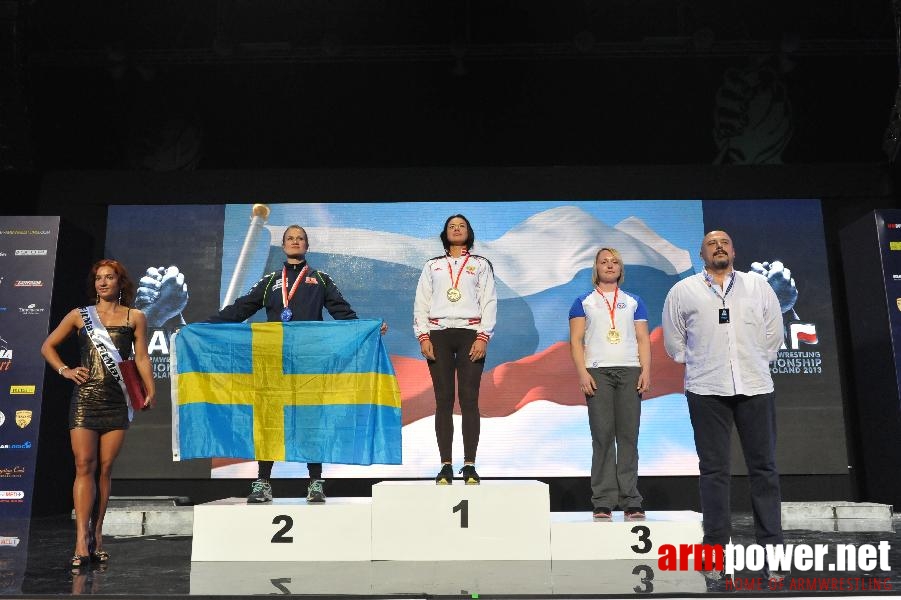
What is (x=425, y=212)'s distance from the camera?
654cm

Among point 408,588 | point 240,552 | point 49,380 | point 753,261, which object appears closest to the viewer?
point 408,588

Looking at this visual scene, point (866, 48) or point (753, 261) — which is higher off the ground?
point (866, 48)

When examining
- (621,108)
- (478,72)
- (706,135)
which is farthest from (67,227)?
(706,135)

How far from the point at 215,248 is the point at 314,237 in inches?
33.7

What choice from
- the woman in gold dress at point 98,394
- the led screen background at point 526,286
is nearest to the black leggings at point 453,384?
the woman in gold dress at point 98,394

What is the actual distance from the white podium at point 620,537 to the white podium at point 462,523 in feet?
0.29

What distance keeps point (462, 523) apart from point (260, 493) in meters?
1.06

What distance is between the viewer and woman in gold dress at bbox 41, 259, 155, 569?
135 inches

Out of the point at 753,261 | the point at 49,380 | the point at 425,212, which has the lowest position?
the point at 49,380

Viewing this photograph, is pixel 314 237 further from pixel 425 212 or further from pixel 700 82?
pixel 700 82

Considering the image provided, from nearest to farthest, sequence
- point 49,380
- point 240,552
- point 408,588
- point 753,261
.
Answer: point 408,588 → point 240,552 → point 49,380 → point 753,261

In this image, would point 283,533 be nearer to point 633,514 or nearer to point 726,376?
point 633,514

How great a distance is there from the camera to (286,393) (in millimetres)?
3943

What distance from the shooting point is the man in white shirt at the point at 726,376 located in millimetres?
3088
